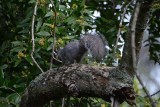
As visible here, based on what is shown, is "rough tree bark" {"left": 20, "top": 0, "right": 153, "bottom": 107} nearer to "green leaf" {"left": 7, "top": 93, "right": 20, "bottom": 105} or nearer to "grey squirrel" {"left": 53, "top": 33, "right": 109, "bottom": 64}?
"grey squirrel" {"left": 53, "top": 33, "right": 109, "bottom": 64}

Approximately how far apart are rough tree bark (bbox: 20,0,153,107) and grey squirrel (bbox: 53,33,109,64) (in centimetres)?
7

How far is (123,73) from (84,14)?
853 mm

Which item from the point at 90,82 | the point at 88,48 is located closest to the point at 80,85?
the point at 90,82

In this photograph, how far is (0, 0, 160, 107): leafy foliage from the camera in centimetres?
199

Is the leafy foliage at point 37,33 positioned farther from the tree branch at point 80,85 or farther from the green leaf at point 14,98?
the tree branch at point 80,85

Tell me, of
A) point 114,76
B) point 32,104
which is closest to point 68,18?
point 32,104

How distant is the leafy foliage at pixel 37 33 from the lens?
199 cm

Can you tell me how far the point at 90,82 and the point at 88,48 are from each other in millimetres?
145

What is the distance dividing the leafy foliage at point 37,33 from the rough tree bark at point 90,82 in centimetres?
33

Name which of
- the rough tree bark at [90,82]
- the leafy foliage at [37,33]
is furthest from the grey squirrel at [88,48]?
the leafy foliage at [37,33]

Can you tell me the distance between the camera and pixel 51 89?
1531mm

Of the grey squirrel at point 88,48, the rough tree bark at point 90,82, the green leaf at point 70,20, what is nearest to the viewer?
the rough tree bark at point 90,82

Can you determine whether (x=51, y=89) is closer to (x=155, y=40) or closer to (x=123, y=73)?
(x=123, y=73)

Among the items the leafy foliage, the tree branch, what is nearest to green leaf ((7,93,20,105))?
the leafy foliage
